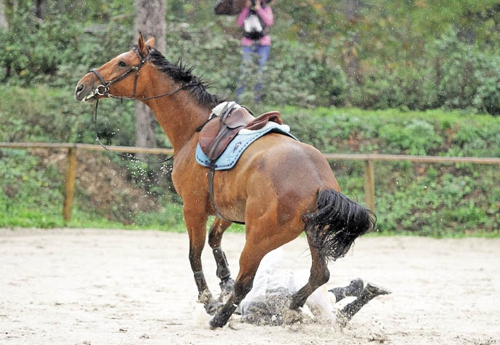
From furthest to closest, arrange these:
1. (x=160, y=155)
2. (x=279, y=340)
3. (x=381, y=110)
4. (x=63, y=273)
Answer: (x=381, y=110)
(x=160, y=155)
(x=63, y=273)
(x=279, y=340)

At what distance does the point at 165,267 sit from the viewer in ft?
32.4

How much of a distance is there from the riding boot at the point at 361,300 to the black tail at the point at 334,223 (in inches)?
25.4

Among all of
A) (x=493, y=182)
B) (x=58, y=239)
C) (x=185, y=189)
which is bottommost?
(x=58, y=239)

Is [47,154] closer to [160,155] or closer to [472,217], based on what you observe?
[160,155]

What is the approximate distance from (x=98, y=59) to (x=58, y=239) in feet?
16.2

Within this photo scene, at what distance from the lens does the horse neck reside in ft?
22.8

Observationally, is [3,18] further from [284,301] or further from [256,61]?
[284,301]

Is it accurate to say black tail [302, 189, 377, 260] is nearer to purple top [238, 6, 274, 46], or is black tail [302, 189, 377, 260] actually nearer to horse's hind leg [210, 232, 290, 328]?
horse's hind leg [210, 232, 290, 328]

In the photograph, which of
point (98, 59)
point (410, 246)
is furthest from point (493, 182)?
point (98, 59)

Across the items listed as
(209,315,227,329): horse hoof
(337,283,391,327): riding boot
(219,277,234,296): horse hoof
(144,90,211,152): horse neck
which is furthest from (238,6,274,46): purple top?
(209,315,227,329): horse hoof

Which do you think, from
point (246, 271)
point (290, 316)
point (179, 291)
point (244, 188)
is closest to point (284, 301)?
point (290, 316)

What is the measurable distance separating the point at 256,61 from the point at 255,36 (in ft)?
1.42

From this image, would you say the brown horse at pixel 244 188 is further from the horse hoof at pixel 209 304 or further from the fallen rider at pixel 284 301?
the fallen rider at pixel 284 301

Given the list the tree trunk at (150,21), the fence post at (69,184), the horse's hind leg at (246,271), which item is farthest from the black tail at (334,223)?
the tree trunk at (150,21)
